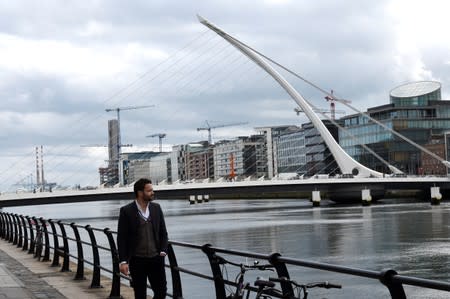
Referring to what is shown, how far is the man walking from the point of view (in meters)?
8.10

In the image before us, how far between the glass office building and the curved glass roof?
22 cm

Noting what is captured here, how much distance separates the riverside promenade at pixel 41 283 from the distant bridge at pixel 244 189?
6988 centimetres

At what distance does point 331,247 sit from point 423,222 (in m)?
19.2

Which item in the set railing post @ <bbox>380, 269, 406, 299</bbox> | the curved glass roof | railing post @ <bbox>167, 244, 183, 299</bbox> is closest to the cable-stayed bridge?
the curved glass roof

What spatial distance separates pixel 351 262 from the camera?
2867cm

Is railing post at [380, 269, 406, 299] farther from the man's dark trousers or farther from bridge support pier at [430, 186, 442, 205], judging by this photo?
bridge support pier at [430, 186, 442, 205]

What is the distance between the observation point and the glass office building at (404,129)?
143250 mm

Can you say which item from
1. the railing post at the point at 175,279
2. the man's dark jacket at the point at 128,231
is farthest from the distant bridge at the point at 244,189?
the man's dark jacket at the point at 128,231

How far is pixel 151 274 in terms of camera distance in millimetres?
8312

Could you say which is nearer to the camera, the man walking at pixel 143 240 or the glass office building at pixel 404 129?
the man walking at pixel 143 240

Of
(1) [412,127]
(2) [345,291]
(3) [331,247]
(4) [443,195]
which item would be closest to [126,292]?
(2) [345,291]

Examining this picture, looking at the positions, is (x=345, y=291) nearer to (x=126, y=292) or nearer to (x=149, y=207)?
(x=126, y=292)

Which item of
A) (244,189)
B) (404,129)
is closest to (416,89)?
(404,129)

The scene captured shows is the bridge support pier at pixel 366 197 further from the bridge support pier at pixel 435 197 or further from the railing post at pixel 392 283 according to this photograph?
the railing post at pixel 392 283
